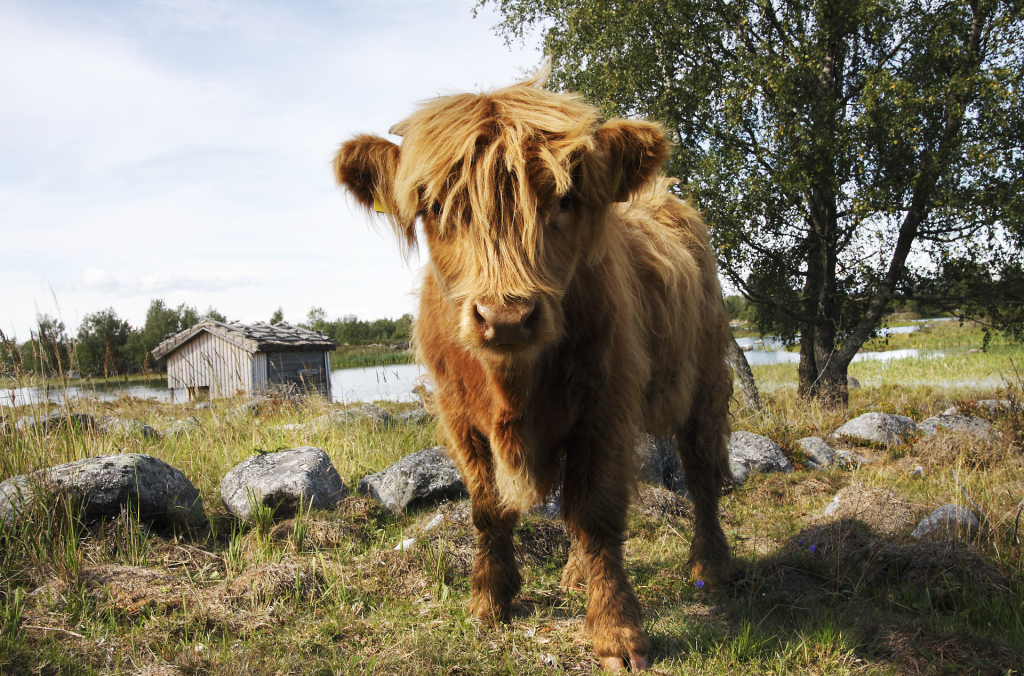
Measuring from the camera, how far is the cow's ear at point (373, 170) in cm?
273

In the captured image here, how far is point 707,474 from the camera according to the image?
159 inches

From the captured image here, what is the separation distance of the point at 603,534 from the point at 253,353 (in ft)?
50.4

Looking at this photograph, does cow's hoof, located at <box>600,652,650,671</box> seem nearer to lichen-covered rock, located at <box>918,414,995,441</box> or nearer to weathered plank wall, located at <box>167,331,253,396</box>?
lichen-covered rock, located at <box>918,414,995,441</box>

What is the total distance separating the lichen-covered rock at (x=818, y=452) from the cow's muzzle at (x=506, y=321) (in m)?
5.29

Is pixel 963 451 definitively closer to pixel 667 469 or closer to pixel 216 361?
pixel 667 469

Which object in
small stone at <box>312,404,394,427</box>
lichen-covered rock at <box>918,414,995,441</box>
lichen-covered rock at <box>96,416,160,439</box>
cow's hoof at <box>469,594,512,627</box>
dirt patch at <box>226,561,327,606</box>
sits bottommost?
lichen-covered rock at <box>918,414,995,441</box>

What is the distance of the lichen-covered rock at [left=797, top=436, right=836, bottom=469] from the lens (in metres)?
6.33

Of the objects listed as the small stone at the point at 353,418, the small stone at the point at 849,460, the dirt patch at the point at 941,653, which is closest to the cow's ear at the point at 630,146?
the dirt patch at the point at 941,653

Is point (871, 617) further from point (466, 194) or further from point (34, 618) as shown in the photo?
point (34, 618)

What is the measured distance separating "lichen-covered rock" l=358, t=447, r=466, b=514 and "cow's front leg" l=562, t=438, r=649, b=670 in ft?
6.47

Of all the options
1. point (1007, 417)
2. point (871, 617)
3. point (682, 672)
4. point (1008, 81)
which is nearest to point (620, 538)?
point (682, 672)

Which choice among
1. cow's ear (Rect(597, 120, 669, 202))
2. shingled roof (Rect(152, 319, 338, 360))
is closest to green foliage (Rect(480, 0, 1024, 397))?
cow's ear (Rect(597, 120, 669, 202))

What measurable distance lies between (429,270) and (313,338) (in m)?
16.2

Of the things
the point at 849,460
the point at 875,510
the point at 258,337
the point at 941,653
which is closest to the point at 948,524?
the point at 875,510
